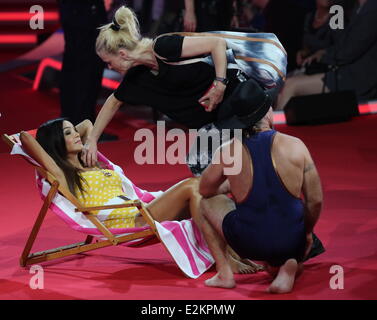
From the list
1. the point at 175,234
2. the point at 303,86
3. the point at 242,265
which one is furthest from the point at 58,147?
the point at 303,86

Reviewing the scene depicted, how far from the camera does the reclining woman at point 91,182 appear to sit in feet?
14.4

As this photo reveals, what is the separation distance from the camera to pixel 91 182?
15.5ft

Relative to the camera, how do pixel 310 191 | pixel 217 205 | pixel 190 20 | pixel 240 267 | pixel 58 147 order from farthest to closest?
1. pixel 190 20
2. pixel 58 147
3. pixel 240 267
4. pixel 217 205
5. pixel 310 191

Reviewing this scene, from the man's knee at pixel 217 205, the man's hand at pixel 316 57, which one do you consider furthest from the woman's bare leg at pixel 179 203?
the man's hand at pixel 316 57

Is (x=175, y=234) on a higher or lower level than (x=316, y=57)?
lower

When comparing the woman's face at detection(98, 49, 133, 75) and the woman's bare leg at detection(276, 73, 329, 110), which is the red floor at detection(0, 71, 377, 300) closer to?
the woman's bare leg at detection(276, 73, 329, 110)

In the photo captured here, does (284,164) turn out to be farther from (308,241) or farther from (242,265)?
(242,265)

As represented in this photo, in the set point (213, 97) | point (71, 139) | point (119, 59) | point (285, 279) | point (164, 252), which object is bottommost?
point (164, 252)

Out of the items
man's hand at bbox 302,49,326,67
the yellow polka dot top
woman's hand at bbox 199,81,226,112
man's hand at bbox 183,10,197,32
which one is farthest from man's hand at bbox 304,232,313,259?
man's hand at bbox 302,49,326,67

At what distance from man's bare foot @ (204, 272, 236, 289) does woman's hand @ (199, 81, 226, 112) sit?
912mm

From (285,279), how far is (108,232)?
963 millimetres

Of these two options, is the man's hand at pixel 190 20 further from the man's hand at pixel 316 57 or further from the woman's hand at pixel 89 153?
the woman's hand at pixel 89 153

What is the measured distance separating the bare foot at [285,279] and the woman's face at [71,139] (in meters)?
1.44
